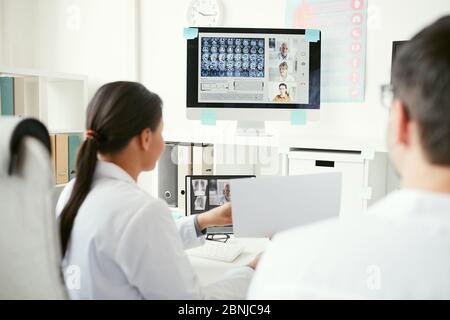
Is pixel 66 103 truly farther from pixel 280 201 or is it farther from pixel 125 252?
pixel 125 252

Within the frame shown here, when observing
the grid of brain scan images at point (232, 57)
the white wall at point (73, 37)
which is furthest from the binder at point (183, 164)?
the white wall at point (73, 37)

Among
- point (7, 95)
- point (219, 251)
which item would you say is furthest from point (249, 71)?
point (7, 95)

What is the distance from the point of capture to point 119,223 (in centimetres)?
98

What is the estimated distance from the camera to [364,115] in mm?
2732

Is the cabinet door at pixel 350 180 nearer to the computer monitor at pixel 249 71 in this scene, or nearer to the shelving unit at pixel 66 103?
the computer monitor at pixel 249 71

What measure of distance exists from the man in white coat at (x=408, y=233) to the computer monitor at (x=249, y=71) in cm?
161

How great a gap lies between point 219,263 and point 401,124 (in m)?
1.01

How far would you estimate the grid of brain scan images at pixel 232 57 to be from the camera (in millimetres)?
2219

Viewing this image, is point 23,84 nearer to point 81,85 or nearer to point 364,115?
point 81,85

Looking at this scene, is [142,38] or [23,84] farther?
[142,38]

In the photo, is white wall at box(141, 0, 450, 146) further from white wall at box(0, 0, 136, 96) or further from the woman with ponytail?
the woman with ponytail

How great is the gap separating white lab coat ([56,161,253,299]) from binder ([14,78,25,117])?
1.84m
